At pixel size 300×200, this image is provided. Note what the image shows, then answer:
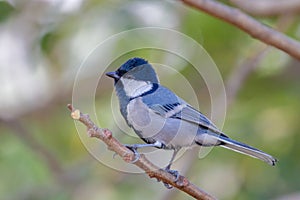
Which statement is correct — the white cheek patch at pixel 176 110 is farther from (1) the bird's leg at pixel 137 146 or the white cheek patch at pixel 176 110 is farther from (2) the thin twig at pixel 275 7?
(2) the thin twig at pixel 275 7

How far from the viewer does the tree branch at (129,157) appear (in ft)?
4.29

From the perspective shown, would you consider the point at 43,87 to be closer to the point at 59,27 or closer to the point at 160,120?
the point at 59,27

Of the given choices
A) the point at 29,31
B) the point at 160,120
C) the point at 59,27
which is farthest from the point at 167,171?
the point at 29,31

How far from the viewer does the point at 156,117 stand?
1490 mm

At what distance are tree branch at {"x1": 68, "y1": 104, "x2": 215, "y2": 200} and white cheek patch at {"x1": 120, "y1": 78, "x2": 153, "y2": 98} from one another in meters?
0.14

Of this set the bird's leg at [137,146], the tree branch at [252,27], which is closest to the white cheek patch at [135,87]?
the bird's leg at [137,146]

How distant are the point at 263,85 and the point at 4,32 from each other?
1.37m

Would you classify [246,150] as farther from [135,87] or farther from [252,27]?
[252,27]

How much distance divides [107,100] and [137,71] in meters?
2.20

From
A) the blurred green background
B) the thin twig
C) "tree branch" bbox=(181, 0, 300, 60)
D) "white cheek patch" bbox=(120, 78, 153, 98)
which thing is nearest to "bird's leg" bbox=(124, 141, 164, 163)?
"white cheek patch" bbox=(120, 78, 153, 98)

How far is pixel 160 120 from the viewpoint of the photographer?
1490mm

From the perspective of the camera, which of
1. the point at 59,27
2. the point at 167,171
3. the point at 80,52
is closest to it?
the point at 167,171

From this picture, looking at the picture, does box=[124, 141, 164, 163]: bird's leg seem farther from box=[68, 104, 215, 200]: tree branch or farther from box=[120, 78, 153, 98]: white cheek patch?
box=[120, 78, 153, 98]: white cheek patch

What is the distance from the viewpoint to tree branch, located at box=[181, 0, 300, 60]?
197 centimetres
